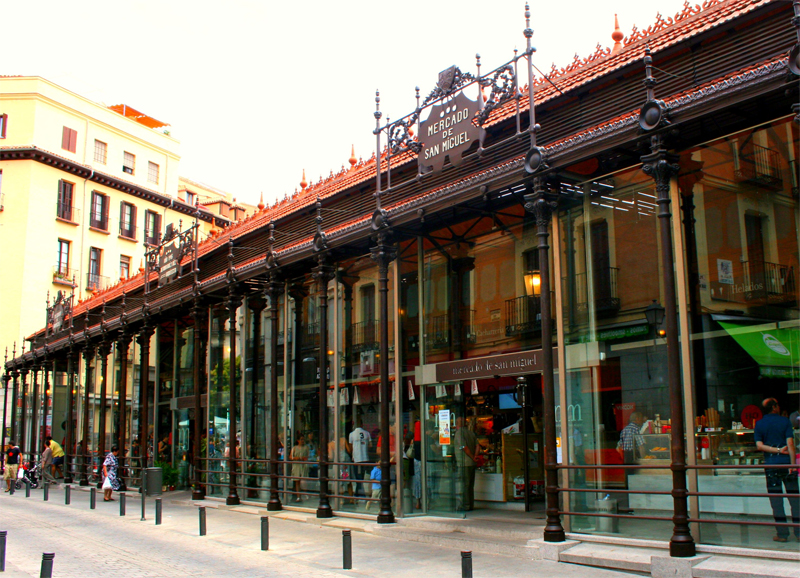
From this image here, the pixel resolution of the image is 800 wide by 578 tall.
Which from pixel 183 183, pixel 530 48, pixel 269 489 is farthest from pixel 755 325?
pixel 183 183

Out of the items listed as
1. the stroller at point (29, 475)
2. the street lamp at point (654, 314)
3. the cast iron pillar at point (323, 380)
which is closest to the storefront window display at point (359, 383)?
the cast iron pillar at point (323, 380)

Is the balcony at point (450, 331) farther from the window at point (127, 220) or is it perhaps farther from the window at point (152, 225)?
the window at point (152, 225)

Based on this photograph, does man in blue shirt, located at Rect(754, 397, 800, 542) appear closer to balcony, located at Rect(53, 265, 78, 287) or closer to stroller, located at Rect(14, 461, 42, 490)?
stroller, located at Rect(14, 461, 42, 490)

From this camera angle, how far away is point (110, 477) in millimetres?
24016

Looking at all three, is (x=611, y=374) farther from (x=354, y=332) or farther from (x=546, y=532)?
(x=354, y=332)

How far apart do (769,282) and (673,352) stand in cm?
165

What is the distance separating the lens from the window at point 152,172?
5878cm

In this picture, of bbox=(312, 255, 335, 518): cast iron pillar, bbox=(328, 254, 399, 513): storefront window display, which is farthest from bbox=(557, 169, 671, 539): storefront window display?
bbox=(312, 255, 335, 518): cast iron pillar

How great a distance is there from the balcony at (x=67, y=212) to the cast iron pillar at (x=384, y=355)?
132 feet

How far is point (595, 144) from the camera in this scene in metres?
11.0

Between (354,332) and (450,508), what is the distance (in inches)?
187

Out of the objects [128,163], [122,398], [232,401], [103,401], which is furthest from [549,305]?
[128,163]

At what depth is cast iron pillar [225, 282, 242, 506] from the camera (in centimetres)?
1995

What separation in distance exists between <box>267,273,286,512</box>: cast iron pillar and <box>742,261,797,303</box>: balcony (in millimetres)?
11726
